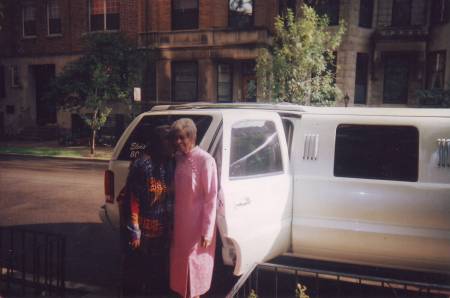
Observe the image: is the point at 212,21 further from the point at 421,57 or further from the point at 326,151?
the point at 326,151

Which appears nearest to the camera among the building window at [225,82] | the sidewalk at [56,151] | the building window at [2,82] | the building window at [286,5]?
the sidewalk at [56,151]

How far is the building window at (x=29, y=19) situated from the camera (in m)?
24.9

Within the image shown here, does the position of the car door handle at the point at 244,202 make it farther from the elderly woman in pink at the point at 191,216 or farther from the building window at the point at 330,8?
the building window at the point at 330,8

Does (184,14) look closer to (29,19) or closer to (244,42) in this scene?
(244,42)

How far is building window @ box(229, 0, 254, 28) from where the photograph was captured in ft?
66.6

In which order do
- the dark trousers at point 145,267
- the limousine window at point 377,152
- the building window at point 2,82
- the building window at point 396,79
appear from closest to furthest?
the dark trousers at point 145,267 → the limousine window at point 377,152 → the building window at point 396,79 → the building window at point 2,82

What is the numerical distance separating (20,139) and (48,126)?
1.82m

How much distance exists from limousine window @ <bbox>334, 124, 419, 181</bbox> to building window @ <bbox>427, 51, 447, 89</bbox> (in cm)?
1651

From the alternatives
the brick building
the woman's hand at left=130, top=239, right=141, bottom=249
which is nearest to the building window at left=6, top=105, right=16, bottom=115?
the brick building

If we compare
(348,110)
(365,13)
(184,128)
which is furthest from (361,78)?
(184,128)

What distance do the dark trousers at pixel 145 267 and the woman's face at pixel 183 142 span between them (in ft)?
2.89

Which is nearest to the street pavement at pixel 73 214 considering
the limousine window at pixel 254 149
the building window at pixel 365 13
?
the limousine window at pixel 254 149

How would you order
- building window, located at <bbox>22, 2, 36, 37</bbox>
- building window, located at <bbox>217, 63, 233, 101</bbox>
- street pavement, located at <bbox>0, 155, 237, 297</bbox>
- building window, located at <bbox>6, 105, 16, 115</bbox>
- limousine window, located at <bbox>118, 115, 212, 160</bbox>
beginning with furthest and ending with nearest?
building window, located at <bbox>6, 105, 16, 115</bbox>, building window, located at <bbox>22, 2, 36, 37</bbox>, building window, located at <bbox>217, 63, 233, 101</bbox>, street pavement, located at <bbox>0, 155, 237, 297</bbox>, limousine window, located at <bbox>118, 115, 212, 160</bbox>

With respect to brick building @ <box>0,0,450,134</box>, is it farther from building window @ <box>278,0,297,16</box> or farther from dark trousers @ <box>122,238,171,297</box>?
dark trousers @ <box>122,238,171,297</box>
